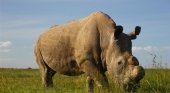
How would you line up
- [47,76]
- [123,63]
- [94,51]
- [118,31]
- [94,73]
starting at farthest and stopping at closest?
1. [47,76]
2. [94,51]
3. [94,73]
4. [118,31]
5. [123,63]

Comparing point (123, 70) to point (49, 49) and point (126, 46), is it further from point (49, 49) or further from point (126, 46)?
point (49, 49)

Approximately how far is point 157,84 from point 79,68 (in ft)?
7.96

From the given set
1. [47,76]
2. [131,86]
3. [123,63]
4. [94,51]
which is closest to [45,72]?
[47,76]

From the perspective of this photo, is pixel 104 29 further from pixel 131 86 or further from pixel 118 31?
pixel 131 86

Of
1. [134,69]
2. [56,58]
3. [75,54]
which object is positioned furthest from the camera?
[56,58]

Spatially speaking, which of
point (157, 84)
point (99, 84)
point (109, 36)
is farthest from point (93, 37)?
point (157, 84)

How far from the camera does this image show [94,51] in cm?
1233

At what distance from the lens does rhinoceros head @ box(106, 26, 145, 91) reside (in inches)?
433

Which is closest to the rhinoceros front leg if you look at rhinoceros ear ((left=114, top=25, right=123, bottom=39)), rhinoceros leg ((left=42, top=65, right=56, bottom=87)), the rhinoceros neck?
the rhinoceros neck

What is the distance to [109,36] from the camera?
12.3m

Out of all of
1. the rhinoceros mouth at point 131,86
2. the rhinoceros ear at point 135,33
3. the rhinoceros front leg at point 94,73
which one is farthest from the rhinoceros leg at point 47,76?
the rhinoceros mouth at point 131,86

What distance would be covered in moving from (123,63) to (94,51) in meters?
1.12

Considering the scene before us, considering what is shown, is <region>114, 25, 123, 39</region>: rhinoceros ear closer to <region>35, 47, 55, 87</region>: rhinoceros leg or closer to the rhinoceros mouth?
the rhinoceros mouth

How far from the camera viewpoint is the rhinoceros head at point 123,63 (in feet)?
36.1
